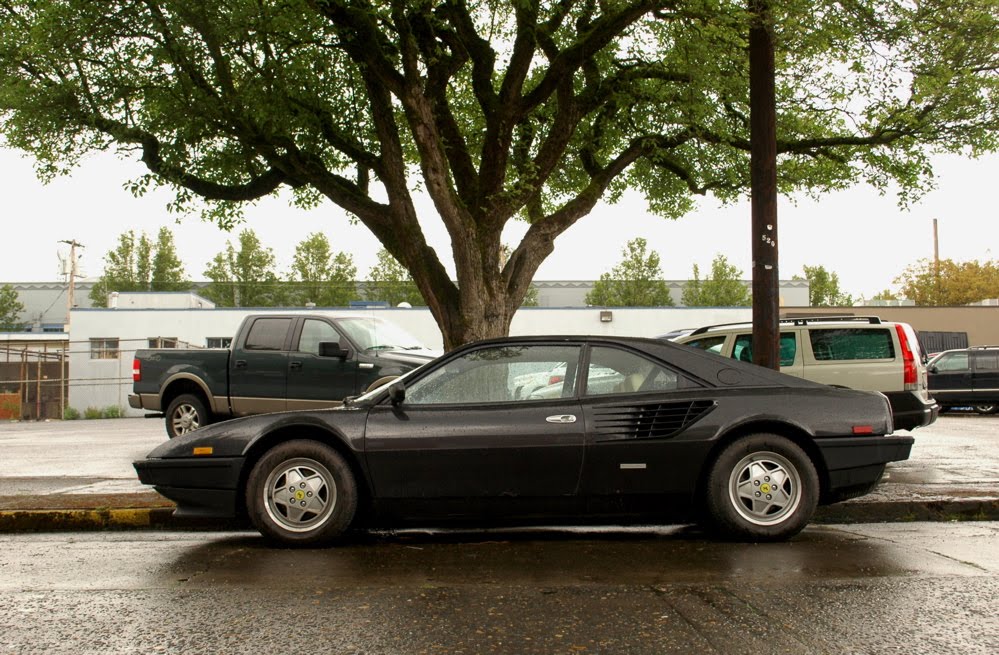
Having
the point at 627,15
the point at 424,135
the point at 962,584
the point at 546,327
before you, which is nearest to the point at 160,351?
the point at 424,135

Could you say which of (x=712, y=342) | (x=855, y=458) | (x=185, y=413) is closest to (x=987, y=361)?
(x=712, y=342)

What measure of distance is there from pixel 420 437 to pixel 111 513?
272cm

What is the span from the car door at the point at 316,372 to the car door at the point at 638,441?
6.40 m

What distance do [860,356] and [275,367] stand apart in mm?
7534

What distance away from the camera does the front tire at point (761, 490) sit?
588 cm

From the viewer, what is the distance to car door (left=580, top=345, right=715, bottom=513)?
5.87 metres

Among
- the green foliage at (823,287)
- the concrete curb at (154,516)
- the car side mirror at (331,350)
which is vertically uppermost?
the green foliage at (823,287)

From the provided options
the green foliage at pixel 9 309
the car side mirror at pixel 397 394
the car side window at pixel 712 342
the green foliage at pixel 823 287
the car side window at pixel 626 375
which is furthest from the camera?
the green foliage at pixel 823 287

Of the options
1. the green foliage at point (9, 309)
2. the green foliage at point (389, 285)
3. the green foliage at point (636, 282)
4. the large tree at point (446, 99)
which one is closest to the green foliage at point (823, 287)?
the green foliage at point (636, 282)

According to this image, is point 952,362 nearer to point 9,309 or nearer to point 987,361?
point 987,361

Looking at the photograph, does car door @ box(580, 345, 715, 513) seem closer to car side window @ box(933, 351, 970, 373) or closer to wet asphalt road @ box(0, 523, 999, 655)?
wet asphalt road @ box(0, 523, 999, 655)

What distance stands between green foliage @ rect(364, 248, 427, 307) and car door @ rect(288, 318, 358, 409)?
49000 millimetres

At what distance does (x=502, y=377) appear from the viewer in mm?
6195

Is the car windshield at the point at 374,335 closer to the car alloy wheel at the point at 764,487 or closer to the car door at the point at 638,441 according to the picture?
the car door at the point at 638,441
